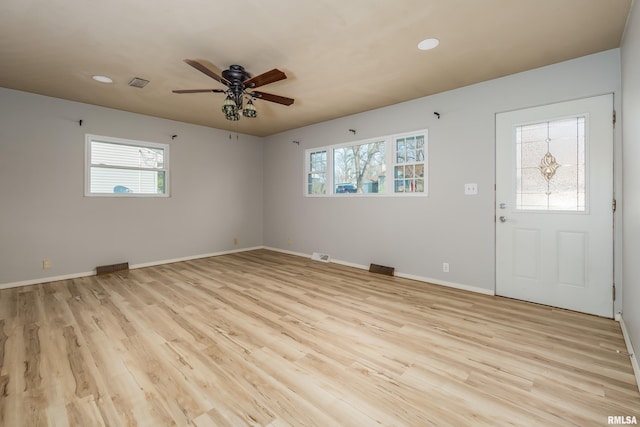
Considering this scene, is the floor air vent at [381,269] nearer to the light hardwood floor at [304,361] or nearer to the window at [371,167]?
the light hardwood floor at [304,361]

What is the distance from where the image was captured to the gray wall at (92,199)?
4.11 m

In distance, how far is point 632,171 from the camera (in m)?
2.21

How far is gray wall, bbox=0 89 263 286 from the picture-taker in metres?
4.11

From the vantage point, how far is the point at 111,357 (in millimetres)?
2250

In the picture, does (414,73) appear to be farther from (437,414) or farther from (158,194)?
(158,194)

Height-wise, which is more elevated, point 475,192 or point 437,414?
point 475,192

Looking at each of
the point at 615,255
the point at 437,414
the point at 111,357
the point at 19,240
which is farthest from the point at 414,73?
the point at 19,240

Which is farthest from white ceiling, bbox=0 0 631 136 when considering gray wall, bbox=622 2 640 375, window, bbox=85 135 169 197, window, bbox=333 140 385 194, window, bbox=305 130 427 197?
window, bbox=333 140 385 194

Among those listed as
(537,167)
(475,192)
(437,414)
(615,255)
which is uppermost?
(537,167)

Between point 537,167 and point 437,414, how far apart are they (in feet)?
9.87

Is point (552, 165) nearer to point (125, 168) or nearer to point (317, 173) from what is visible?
point (317, 173)

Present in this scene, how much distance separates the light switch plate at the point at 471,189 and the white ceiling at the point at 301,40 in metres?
1.33

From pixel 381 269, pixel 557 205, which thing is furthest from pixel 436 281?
pixel 557 205

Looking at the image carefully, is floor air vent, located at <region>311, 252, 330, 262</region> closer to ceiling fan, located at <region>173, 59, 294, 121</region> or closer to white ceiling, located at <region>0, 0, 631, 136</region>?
white ceiling, located at <region>0, 0, 631, 136</region>
